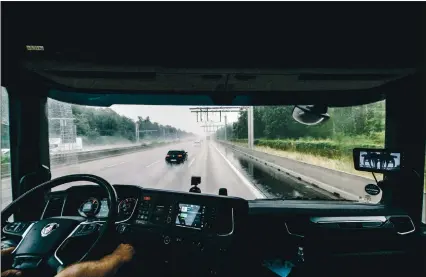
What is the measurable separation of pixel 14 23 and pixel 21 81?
100 cm

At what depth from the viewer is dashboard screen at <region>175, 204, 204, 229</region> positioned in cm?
237

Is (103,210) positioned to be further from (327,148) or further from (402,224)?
(327,148)

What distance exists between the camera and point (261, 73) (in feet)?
9.74

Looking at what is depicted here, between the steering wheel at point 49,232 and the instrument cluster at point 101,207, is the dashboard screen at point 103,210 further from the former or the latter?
the steering wheel at point 49,232

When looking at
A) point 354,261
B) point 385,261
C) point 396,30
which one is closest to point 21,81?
point 396,30

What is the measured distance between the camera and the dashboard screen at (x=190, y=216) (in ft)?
7.77

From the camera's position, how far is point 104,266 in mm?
1733

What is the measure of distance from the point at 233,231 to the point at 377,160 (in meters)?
1.68

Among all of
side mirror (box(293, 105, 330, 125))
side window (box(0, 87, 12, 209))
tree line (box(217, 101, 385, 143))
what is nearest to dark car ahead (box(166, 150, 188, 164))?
tree line (box(217, 101, 385, 143))

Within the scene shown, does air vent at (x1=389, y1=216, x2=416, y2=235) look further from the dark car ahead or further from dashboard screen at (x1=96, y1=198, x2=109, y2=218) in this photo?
the dark car ahead

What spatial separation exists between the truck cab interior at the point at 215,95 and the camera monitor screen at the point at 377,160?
0.33ft

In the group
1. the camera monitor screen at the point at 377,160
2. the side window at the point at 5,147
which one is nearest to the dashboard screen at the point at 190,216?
the camera monitor screen at the point at 377,160

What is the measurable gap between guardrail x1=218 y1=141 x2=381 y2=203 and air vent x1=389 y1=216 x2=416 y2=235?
43cm

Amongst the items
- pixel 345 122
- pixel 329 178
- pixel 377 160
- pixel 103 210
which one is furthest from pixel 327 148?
pixel 103 210
